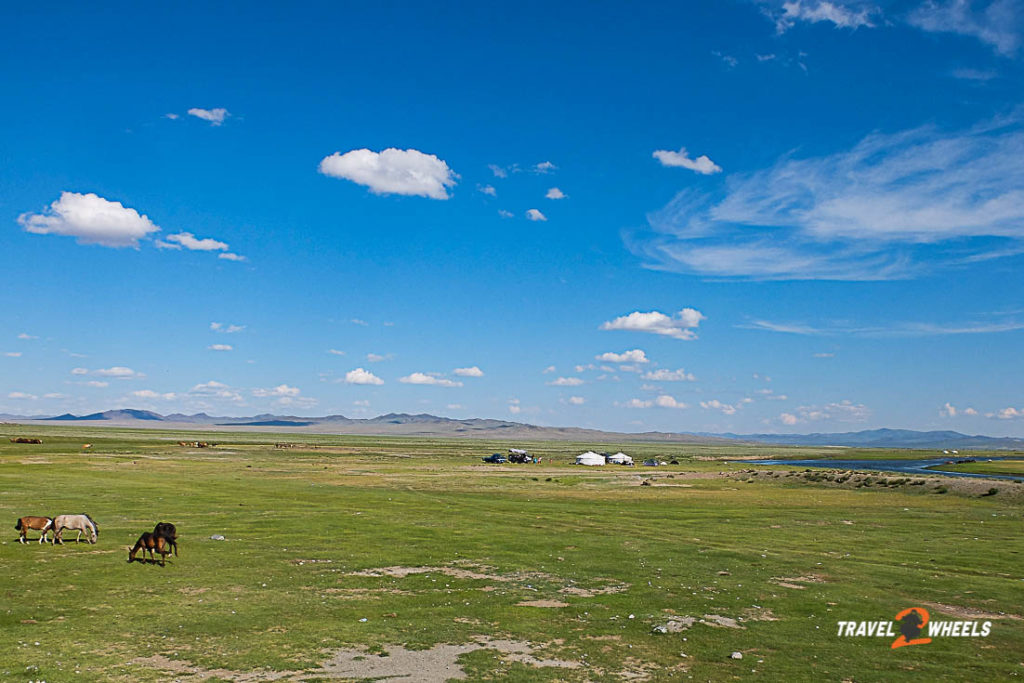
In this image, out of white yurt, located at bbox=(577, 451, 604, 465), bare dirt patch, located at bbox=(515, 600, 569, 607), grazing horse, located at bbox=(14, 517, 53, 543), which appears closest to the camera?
bare dirt patch, located at bbox=(515, 600, 569, 607)

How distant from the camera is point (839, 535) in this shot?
1451 inches

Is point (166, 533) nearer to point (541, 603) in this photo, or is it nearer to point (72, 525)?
point (72, 525)

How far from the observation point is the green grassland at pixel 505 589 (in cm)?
1591

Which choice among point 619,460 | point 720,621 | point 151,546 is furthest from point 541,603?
point 619,460

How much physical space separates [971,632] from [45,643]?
81.0ft

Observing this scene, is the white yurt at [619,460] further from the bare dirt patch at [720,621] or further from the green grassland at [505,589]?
the bare dirt patch at [720,621]

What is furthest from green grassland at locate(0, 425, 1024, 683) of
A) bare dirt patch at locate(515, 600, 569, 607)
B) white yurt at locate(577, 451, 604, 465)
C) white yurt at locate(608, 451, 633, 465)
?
white yurt at locate(608, 451, 633, 465)

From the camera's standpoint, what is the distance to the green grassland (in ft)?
52.2

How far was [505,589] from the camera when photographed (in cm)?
2319

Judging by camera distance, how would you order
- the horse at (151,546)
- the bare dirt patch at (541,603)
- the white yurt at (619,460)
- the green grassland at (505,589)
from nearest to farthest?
1. the green grassland at (505,589)
2. the bare dirt patch at (541,603)
3. the horse at (151,546)
4. the white yurt at (619,460)

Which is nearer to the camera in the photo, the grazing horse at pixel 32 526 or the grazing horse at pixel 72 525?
the grazing horse at pixel 32 526

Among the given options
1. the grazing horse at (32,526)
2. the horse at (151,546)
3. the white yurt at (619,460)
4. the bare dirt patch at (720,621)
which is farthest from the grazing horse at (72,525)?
the white yurt at (619,460)

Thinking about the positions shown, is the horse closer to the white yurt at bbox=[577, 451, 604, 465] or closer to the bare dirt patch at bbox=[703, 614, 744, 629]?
Result: the bare dirt patch at bbox=[703, 614, 744, 629]

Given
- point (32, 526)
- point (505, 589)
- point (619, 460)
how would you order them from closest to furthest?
point (505, 589) < point (32, 526) < point (619, 460)
